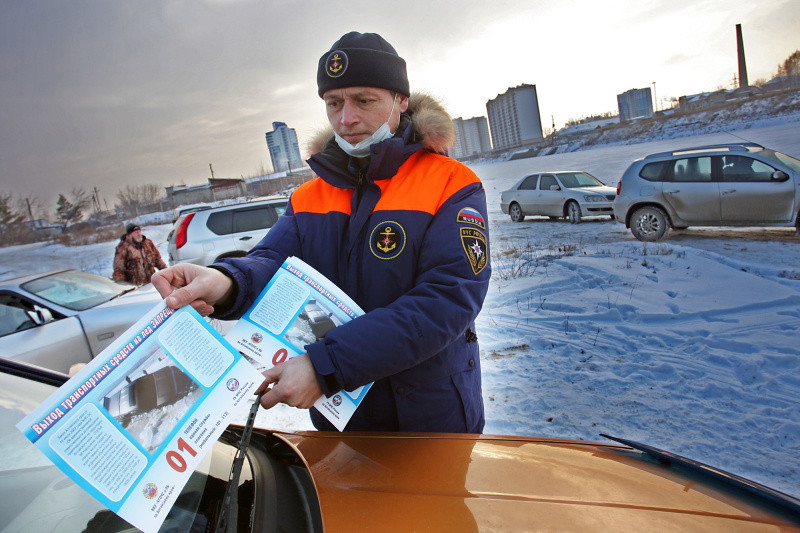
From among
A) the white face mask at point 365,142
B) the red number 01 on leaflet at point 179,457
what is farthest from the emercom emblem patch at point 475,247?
the red number 01 on leaflet at point 179,457

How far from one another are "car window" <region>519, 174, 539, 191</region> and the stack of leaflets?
12.9 metres

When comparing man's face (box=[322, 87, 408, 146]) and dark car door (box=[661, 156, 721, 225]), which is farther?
dark car door (box=[661, 156, 721, 225])

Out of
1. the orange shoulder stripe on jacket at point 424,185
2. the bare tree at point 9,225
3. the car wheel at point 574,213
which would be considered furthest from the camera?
the bare tree at point 9,225

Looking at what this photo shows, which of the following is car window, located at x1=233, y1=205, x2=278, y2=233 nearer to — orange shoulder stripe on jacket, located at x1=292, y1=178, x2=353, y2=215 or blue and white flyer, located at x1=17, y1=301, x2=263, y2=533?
orange shoulder stripe on jacket, located at x1=292, y1=178, x2=353, y2=215

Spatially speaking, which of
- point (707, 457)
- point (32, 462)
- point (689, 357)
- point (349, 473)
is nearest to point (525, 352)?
point (689, 357)

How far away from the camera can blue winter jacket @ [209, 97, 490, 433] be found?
1191 mm

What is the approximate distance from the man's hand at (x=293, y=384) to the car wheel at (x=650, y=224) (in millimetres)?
9192

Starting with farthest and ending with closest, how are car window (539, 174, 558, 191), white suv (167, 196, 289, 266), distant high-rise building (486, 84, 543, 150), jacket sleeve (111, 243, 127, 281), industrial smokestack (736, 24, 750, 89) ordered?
distant high-rise building (486, 84, 543, 150)
industrial smokestack (736, 24, 750, 89)
car window (539, 174, 558, 191)
white suv (167, 196, 289, 266)
jacket sleeve (111, 243, 127, 281)

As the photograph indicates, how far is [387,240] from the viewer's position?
142 centimetres

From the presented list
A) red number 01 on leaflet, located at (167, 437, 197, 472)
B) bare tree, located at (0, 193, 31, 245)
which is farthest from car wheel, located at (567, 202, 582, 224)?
bare tree, located at (0, 193, 31, 245)

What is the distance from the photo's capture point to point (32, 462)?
1.11m

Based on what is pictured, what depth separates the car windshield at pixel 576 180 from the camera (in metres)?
12.2

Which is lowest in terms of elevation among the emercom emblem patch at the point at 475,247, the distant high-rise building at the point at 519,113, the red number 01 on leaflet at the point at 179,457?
the red number 01 on leaflet at the point at 179,457

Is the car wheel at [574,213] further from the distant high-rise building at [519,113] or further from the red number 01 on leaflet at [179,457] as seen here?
the distant high-rise building at [519,113]
